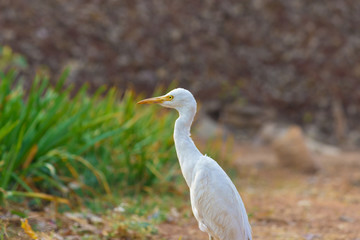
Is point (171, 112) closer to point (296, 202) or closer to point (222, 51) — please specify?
point (296, 202)

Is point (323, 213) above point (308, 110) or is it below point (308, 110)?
below

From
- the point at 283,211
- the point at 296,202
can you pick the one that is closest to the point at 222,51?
the point at 296,202

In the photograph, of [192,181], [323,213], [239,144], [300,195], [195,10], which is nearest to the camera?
[192,181]

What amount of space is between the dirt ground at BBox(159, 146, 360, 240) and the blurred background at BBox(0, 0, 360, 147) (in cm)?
218

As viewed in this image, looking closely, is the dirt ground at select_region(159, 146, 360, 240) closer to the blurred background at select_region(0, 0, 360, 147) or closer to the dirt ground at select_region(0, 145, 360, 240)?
the dirt ground at select_region(0, 145, 360, 240)

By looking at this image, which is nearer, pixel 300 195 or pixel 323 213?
pixel 323 213

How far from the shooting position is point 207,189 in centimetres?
178

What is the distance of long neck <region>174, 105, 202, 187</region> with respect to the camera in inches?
72.3

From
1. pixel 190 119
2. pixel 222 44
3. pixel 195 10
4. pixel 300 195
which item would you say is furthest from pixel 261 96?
pixel 190 119

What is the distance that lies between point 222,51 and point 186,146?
680cm

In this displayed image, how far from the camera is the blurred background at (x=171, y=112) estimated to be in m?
2.90

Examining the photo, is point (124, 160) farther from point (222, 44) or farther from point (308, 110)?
point (308, 110)

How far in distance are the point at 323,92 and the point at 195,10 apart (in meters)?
2.93

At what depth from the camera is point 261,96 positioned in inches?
342
